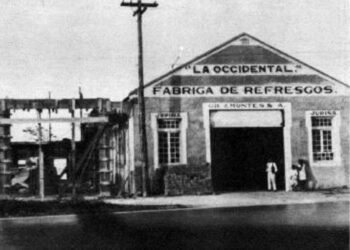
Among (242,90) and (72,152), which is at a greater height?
(242,90)

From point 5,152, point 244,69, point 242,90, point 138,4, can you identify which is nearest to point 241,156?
point 242,90

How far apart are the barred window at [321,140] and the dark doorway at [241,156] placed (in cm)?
240

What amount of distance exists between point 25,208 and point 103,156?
6568 millimetres

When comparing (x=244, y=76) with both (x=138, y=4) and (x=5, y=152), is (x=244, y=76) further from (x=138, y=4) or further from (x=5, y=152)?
(x=5, y=152)

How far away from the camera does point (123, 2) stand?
75.6 ft

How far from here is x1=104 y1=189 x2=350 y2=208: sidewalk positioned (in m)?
20.4

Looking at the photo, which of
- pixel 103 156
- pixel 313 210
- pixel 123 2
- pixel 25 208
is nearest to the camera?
pixel 313 210

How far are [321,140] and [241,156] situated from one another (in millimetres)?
4911

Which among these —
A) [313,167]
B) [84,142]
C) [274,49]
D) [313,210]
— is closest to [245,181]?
[313,167]

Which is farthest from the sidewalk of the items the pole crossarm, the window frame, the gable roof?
the pole crossarm

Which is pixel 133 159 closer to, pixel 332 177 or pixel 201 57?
pixel 201 57

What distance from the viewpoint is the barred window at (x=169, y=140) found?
2477 cm

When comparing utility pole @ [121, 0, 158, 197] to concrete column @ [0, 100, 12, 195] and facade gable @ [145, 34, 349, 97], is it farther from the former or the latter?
concrete column @ [0, 100, 12, 195]

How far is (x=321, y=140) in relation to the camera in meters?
25.7
